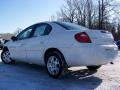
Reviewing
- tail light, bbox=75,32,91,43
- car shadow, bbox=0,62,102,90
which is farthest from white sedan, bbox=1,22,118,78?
car shadow, bbox=0,62,102,90

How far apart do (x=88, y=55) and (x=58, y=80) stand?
1110mm

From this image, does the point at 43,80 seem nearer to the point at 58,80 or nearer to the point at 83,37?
the point at 58,80

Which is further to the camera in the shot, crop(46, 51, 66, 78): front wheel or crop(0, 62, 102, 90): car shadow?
crop(46, 51, 66, 78): front wheel

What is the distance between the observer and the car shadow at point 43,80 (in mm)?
6223

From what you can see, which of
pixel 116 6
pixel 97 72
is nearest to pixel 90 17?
pixel 116 6

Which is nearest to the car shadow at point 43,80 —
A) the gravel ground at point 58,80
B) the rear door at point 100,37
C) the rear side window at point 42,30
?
the gravel ground at point 58,80

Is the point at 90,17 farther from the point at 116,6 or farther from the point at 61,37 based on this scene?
the point at 61,37

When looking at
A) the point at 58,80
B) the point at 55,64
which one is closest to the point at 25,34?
the point at 55,64

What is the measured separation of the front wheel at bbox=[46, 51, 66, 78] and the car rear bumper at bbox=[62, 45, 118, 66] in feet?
0.72

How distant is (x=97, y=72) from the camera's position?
815cm

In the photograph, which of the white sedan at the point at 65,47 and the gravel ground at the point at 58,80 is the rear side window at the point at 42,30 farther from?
the gravel ground at the point at 58,80

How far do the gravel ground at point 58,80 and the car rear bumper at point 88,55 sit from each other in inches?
21.1

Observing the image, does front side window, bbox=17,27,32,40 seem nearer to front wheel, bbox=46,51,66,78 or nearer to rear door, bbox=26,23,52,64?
rear door, bbox=26,23,52,64

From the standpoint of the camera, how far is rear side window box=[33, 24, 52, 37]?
25.1 ft
